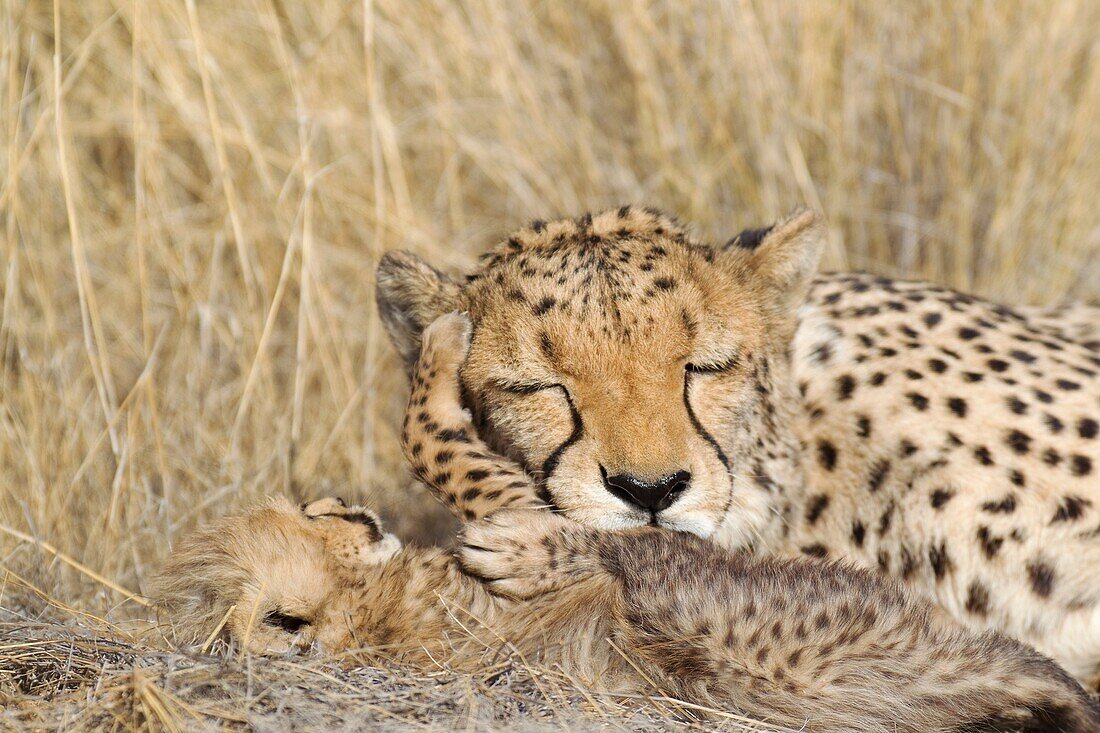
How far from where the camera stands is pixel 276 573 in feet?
7.13

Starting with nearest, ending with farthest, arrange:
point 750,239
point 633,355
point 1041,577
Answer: point 633,355
point 1041,577
point 750,239

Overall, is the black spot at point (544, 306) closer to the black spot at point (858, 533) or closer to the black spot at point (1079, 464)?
the black spot at point (858, 533)

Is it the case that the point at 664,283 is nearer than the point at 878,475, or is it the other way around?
the point at 664,283

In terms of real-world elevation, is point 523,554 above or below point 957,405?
below

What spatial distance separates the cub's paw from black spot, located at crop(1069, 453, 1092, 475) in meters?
1.13

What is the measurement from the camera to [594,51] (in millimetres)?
4480

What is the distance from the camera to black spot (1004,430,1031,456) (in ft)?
8.74

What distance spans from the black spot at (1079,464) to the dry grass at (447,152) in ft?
5.41

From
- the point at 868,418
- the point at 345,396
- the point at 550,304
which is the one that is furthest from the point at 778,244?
the point at 345,396

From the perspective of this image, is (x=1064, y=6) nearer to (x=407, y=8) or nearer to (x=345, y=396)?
(x=407, y=8)

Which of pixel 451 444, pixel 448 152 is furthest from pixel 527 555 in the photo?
pixel 448 152

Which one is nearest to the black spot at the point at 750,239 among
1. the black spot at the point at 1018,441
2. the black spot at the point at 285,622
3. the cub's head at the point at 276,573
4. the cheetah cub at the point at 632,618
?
the black spot at the point at 1018,441

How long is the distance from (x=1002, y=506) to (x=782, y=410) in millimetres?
490

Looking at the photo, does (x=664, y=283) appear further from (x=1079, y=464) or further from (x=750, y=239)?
(x=1079, y=464)
